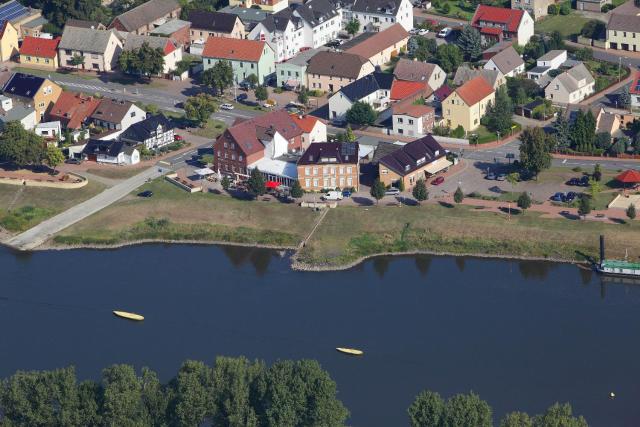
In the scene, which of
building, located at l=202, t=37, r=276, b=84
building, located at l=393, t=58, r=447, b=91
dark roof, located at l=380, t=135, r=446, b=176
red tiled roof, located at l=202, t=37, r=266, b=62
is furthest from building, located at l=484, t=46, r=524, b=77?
red tiled roof, located at l=202, t=37, r=266, b=62

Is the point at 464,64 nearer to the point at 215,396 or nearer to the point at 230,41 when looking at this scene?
the point at 230,41

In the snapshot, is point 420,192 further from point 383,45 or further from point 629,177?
point 383,45

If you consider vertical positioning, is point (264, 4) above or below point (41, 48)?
above

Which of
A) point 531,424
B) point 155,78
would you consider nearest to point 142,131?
point 155,78

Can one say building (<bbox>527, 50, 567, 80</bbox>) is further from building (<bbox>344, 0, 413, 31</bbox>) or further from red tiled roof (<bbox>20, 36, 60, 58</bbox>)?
red tiled roof (<bbox>20, 36, 60, 58</bbox>)

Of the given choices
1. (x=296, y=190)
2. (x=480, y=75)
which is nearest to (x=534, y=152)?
(x=296, y=190)
